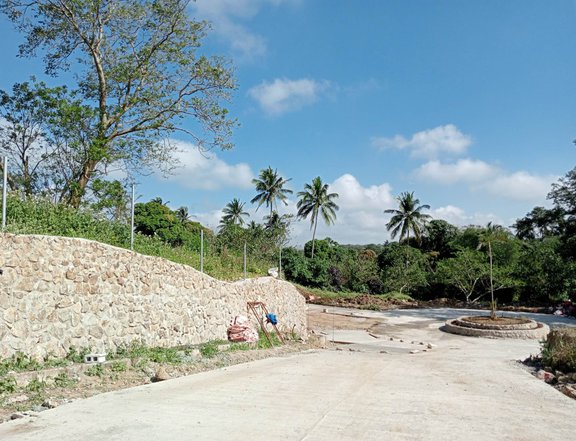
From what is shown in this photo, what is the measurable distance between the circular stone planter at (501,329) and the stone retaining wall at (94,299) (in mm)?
12292

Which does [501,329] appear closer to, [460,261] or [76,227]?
[460,261]

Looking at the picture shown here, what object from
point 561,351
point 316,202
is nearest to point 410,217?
point 316,202

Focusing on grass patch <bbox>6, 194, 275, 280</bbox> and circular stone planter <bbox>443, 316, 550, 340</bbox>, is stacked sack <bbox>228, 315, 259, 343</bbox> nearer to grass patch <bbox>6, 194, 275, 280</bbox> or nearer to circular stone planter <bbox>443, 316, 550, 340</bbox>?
grass patch <bbox>6, 194, 275, 280</bbox>

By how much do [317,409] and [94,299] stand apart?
4987 millimetres

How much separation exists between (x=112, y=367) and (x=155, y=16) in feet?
42.1

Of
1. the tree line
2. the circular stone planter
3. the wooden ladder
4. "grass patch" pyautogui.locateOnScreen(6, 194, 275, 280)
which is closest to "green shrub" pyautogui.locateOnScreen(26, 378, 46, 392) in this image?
"grass patch" pyautogui.locateOnScreen(6, 194, 275, 280)

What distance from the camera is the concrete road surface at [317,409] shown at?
4715mm

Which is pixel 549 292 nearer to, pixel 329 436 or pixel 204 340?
pixel 204 340

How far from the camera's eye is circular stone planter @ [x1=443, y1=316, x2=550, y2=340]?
19.1 metres

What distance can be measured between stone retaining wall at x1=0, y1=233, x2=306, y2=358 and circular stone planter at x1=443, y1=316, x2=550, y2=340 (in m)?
12.3

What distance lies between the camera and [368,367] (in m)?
9.94

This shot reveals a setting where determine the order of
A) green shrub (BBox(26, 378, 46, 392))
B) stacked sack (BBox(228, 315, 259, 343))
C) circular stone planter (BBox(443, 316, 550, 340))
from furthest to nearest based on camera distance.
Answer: circular stone planter (BBox(443, 316, 550, 340)) < stacked sack (BBox(228, 315, 259, 343)) < green shrub (BBox(26, 378, 46, 392))

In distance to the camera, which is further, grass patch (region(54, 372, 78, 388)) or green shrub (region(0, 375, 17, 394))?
grass patch (region(54, 372, 78, 388))

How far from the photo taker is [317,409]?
18.6 ft
